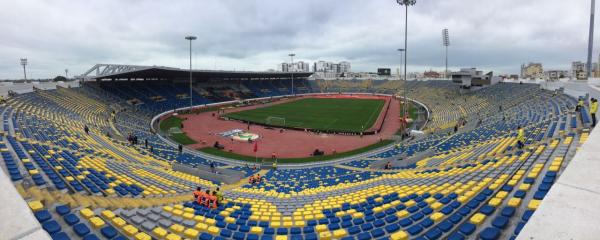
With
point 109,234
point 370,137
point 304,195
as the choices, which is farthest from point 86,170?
point 370,137

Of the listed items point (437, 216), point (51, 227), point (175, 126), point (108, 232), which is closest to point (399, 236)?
point (437, 216)

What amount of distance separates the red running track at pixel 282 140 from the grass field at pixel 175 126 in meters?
0.93

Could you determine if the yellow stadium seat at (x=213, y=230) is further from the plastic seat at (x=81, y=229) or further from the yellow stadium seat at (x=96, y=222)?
the plastic seat at (x=81, y=229)

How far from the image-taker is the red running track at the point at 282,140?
31984 mm

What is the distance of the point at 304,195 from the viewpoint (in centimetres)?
1527

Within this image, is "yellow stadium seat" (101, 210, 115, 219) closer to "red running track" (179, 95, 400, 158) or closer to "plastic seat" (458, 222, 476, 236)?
"plastic seat" (458, 222, 476, 236)

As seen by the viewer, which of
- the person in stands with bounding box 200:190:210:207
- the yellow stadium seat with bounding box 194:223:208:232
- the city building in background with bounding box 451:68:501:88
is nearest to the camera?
the yellow stadium seat with bounding box 194:223:208:232

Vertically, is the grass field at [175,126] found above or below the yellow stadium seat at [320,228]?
below

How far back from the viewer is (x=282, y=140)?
36469mm

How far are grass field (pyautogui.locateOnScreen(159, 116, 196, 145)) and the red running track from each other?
935 millimetres

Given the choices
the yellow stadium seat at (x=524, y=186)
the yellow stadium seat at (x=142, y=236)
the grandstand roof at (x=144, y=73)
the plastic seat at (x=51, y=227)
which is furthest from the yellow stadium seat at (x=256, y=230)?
the grandstand roof at (x=144, y=73)

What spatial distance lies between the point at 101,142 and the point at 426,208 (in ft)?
78.7

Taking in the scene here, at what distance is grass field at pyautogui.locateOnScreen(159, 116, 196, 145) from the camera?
35.9 m

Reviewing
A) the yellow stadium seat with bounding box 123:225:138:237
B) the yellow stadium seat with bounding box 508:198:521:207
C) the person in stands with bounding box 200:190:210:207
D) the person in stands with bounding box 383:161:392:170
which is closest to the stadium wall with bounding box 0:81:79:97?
the person in stands with bounding box 200:190:210:207
